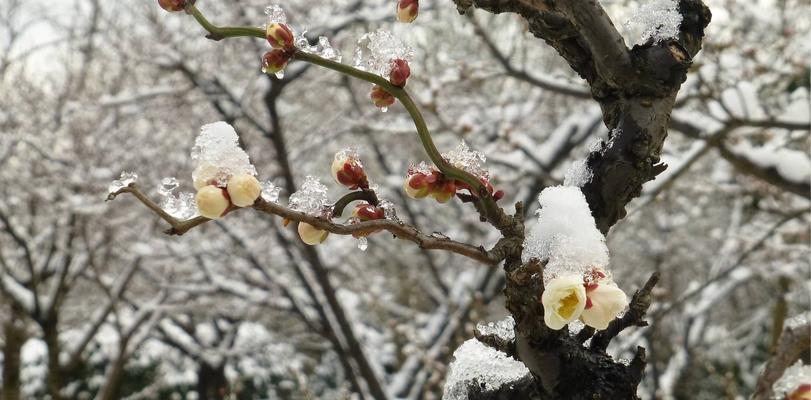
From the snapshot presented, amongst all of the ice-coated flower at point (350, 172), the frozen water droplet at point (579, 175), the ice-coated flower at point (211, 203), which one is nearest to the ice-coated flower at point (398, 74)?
the ice-coated flower at point (350, 172)

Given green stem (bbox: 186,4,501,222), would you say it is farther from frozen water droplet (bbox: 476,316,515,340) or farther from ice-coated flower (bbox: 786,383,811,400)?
ice-coated flower (bbox: 786,383,811,400)

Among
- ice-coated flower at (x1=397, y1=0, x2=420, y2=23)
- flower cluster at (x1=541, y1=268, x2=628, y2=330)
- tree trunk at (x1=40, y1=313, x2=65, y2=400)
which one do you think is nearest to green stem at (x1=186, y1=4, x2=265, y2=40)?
ice-coated flower at (x1=397, y1=0, x2=420, y2=23)

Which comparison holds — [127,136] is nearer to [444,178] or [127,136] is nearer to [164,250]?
[164,250]

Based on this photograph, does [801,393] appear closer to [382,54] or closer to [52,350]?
[382,54]

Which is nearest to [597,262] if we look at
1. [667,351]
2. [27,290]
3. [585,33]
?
[585,33]

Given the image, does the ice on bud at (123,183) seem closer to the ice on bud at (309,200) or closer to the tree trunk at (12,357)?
the ice on bud at (309,200)
